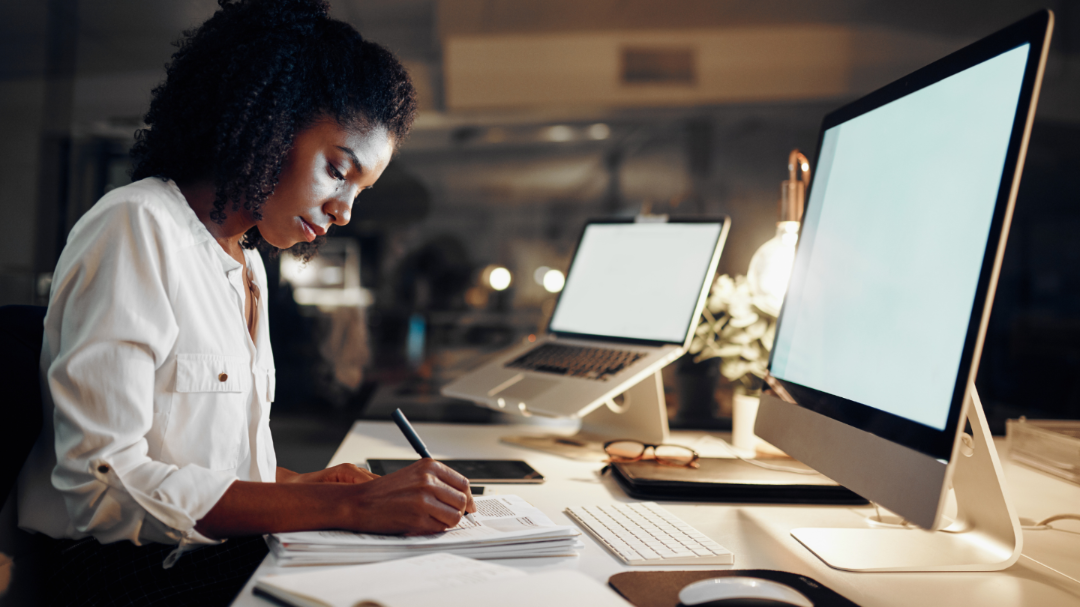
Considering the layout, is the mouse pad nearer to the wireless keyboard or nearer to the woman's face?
the wireless keyboard

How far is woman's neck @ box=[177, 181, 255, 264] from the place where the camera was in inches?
36.8

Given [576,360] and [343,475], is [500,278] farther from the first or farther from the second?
[343,475]

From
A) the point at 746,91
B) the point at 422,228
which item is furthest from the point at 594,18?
the point at 422,228

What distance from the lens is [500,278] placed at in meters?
2.15

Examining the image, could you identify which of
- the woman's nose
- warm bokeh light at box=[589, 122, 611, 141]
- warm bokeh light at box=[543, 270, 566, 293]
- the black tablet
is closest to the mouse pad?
the black tablet

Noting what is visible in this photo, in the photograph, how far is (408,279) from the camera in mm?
2164

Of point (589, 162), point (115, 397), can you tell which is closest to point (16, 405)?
point (115, 397)

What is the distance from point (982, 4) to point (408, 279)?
1.92 meters

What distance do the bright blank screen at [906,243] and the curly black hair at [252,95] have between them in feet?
2.13

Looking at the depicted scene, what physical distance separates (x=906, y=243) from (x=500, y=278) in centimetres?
152

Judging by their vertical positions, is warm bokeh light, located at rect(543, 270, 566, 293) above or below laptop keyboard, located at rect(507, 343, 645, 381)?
above

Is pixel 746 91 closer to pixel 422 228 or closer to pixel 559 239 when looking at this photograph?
pixel 559 239

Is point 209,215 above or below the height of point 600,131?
below

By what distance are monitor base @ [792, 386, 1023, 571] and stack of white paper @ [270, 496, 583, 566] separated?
0.29m
